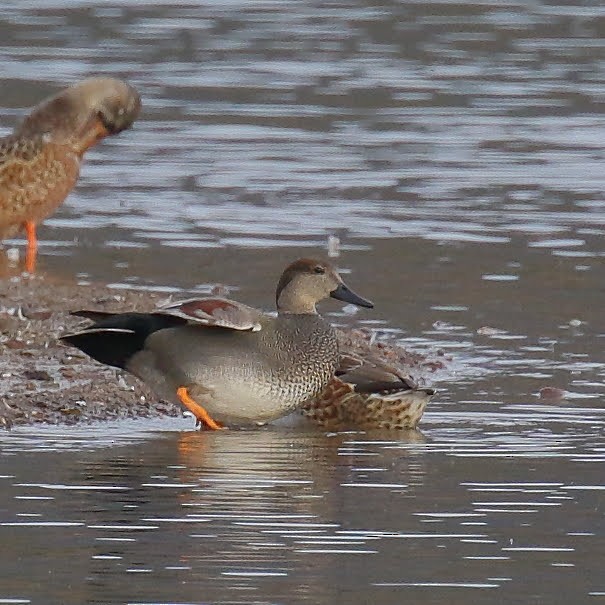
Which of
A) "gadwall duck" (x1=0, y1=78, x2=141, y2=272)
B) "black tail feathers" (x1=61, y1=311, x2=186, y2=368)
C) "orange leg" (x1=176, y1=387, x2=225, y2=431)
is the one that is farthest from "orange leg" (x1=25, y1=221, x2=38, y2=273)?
"orange leg" (x1=176, y1=387, x2=225, y2=431)

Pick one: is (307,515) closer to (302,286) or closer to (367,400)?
(367,400)

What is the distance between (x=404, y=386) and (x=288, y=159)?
27.8 ft

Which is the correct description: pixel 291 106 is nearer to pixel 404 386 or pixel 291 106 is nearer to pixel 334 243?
pixel 334 243

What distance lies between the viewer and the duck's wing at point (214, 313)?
901cm

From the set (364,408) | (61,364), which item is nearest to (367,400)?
(364,408)

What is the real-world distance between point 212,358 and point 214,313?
0.20 m

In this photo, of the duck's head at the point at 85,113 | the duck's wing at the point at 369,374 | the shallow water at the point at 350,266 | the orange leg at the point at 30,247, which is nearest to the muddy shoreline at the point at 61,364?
the shallow water at the point at 350,266

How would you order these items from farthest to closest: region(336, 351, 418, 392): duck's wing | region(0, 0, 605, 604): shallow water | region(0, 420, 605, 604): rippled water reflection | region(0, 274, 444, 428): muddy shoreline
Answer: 1. region(336, 351, 418, 392): duck's wing
2. region(0, 274, 444, 428): muddy shoreline
3. region(0, 0, 605, 604): shallow water
4. region(0, 420, 605, 604): rippled water reflection

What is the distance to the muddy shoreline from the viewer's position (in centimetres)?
930

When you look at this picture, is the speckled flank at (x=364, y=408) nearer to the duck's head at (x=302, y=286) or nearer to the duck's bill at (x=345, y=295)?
the duck's head at (x=302, y=286)

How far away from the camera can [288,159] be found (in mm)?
17703

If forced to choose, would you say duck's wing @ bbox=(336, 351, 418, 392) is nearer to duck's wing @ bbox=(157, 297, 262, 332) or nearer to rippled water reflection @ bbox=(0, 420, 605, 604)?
rippled water reflection @ bbox=(0, 420, 605, 604)

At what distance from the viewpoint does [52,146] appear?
43.7ft

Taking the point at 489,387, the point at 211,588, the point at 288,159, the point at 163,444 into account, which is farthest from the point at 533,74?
the point at 211,588
